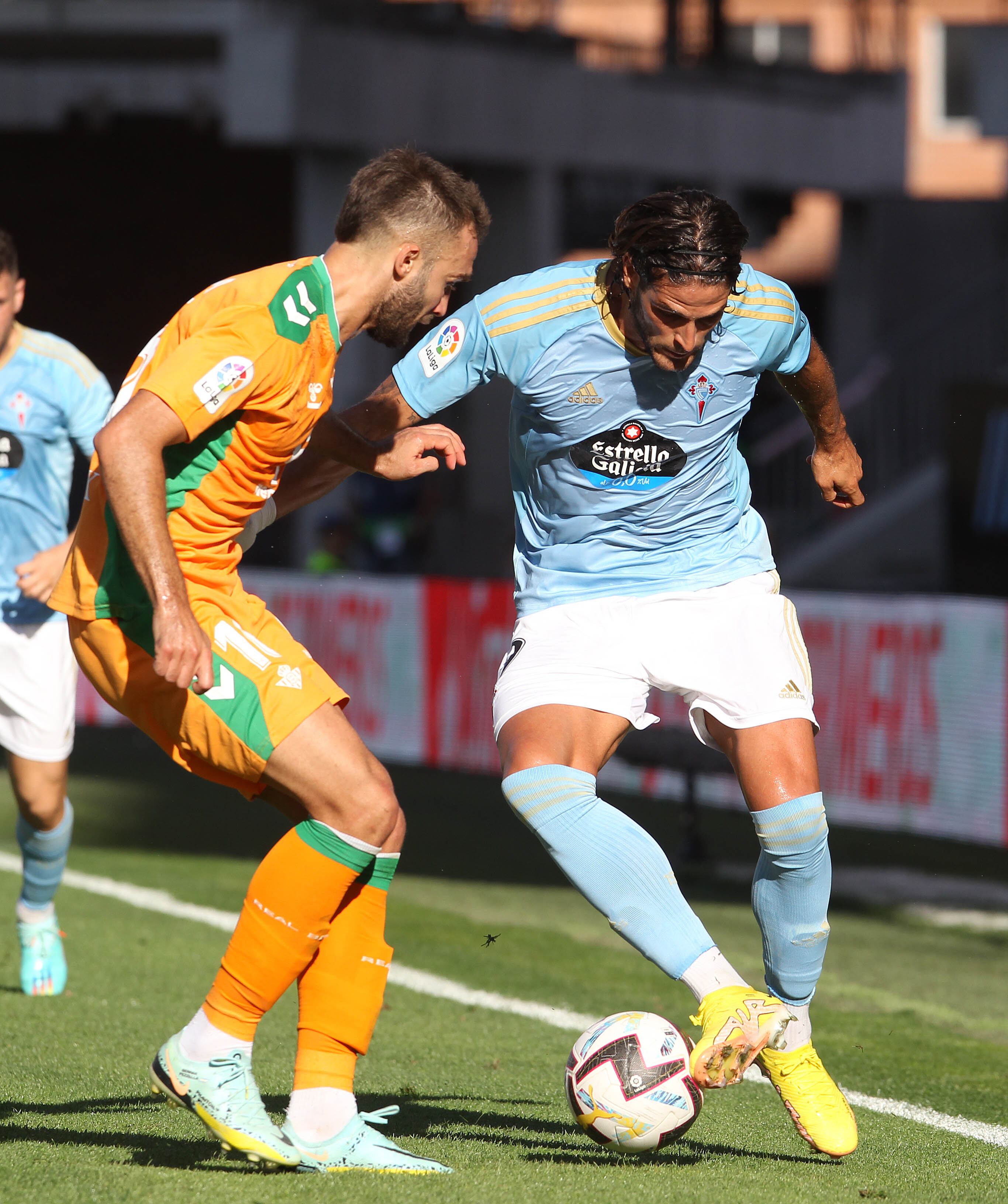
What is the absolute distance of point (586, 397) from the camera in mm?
4398

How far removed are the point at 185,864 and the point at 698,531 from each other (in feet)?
19.1

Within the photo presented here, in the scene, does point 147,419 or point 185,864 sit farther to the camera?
point 185,864

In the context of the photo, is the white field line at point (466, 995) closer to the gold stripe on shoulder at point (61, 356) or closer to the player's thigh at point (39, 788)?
the player's thigh at point (39, 788)

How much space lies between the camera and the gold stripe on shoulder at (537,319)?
4.38 meters

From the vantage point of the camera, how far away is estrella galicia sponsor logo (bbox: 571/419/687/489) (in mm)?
4449

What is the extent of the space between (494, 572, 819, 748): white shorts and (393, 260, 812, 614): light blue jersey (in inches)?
2.6

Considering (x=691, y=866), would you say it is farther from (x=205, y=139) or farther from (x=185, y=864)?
(x=205, y=139)

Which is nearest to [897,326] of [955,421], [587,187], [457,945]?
[587,187]

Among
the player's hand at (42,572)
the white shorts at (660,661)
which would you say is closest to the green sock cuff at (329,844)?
the white shorts at (660,661)

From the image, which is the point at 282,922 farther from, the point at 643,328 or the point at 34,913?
the point at 34,913

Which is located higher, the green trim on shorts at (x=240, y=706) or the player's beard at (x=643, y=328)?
the player's beard at (x=643, y=328)

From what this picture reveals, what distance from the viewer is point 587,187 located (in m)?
24.9

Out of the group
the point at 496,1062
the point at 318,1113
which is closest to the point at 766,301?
the point at 318,1113

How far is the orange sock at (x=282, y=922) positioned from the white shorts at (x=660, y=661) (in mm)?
666
